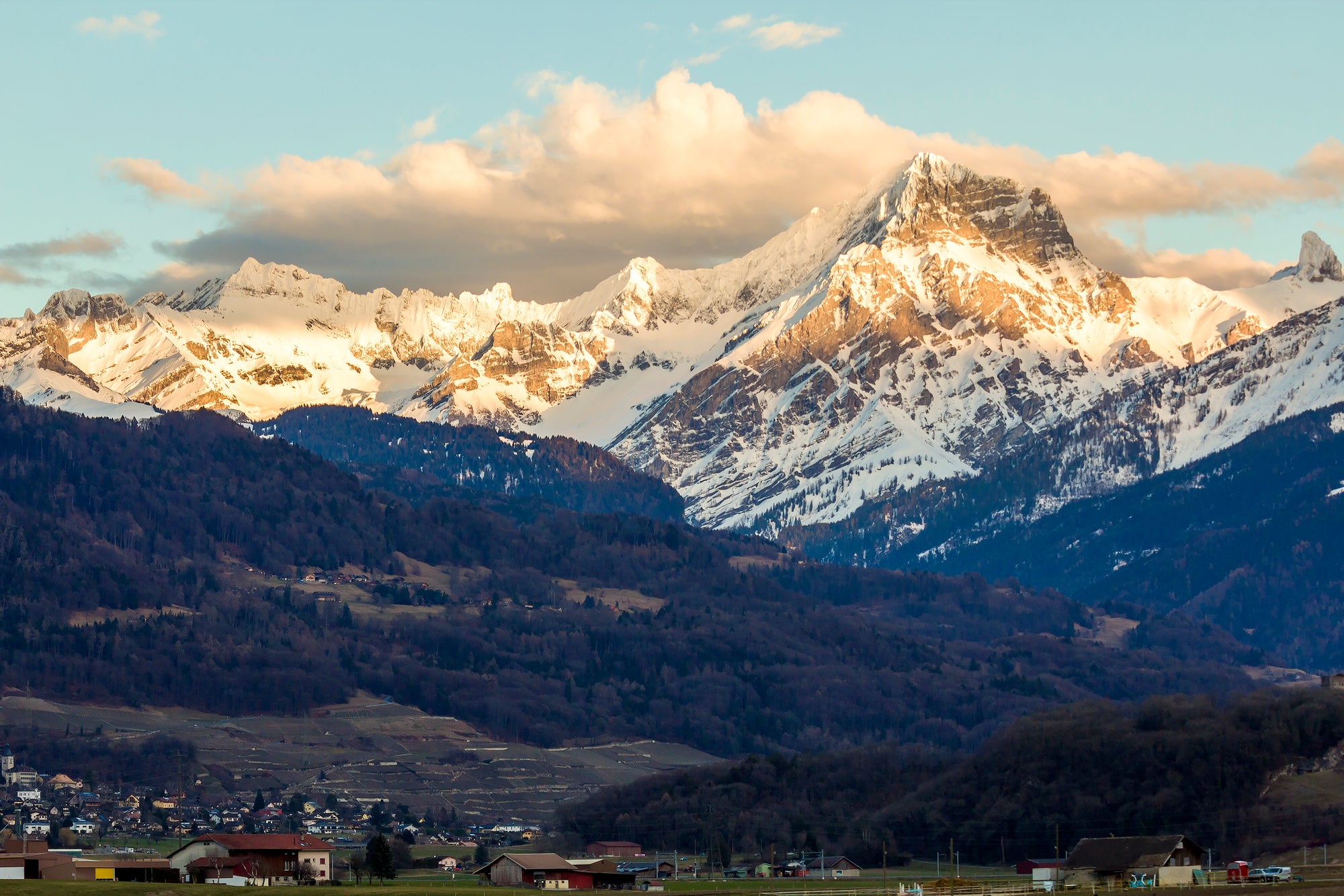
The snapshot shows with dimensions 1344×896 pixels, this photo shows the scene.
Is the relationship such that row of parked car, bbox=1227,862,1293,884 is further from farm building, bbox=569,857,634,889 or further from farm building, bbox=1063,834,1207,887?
farm building, bbox=569,857,634,889

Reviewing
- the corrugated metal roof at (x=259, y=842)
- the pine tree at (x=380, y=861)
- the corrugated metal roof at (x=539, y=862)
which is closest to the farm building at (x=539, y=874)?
the corrugated metal roof at (x=539, y=862)

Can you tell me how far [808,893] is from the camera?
557 ft

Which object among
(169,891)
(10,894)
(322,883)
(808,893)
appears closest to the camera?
(10,894)

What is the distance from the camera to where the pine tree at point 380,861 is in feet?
626

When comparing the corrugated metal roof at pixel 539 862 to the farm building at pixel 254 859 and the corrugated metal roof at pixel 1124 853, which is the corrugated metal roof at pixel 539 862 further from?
the corrugated metal roof at pixel 1124 853

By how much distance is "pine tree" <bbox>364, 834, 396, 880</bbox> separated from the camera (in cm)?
19088

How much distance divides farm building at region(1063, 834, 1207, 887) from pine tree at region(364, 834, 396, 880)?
179 ft

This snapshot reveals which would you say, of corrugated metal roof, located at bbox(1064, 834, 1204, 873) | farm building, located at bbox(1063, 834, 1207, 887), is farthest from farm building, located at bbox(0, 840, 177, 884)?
corrugated metal roof, located at bbox(1064, 834, 1204, 873)

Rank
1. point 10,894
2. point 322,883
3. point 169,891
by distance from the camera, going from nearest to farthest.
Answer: point 10,894, point 169,891, point 322,883

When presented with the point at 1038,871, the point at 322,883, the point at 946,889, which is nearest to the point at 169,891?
the point at 322,883

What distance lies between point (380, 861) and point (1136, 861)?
60.3 metres

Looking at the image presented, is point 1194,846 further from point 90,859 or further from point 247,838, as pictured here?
point 90,859

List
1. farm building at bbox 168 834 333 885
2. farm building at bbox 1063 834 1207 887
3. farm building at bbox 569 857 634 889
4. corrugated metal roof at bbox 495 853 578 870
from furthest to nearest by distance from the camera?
1. farm building at bbox 569 857 634 889
2. corrugated metal roof at bbox 495 853 578 870
3. farm building at bbox 168 834 333 885
4. farm building at bbox 1063 834 1207 887

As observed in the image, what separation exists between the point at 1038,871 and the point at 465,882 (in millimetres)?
46141
